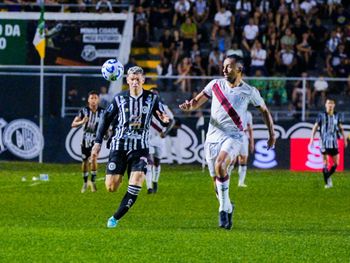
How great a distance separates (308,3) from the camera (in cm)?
4256

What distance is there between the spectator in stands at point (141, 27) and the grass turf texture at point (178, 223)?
34.8 ft

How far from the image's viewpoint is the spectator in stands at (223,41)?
4091cm

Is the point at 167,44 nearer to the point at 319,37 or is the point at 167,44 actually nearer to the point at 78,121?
the point at 319,37

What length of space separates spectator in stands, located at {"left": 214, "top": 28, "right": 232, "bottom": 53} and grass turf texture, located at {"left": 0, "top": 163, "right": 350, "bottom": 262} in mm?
9295

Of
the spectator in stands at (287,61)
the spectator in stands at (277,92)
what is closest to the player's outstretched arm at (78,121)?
the spectator in stands at (277,92)

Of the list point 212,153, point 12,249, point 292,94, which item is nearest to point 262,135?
point 292,94

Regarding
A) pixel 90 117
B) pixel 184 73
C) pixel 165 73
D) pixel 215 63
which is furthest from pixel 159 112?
pixel 215 63

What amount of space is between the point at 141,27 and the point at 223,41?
310 centimetres

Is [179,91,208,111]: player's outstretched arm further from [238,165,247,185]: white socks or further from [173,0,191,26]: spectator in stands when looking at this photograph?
[173,0,191,26]: spectator in stands

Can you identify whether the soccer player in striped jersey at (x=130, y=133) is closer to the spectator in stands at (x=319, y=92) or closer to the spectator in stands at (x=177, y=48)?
the spectator in stands at (x=319, y=92)

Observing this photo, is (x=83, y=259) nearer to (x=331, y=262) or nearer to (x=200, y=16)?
(x=331, y=262)

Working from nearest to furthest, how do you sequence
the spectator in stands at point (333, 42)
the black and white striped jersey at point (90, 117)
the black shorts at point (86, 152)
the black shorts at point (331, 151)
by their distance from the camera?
the black and white striped jersey at point (90, 117), the black shorts at point (86, 152), the black shorts at point (331, 151), the spectator in stands at point (333, 42)

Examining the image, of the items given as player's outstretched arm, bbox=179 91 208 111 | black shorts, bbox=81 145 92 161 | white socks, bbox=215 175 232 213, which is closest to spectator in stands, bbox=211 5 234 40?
black shorts, bbox=81 145 92 161

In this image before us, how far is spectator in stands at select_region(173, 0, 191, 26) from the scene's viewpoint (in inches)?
1661
